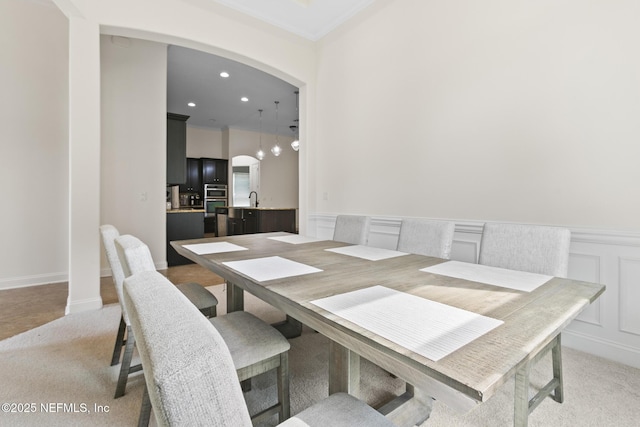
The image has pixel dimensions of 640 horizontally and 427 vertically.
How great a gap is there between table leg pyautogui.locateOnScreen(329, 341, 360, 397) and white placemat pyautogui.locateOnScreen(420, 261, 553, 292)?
569mm

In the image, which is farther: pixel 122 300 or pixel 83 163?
pixel 83 163

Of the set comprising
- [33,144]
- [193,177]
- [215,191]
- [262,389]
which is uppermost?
[193,177]

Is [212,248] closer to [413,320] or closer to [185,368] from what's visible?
[413,320]

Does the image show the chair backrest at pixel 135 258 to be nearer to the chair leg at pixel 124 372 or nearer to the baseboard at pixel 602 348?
the chair leg at pixel 124 372

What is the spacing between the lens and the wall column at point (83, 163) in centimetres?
255

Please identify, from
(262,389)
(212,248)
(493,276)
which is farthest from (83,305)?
(493,276)

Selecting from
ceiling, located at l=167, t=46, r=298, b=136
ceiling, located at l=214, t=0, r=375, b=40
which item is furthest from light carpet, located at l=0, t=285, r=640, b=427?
ceiling, located at l=167, t=46, r=298, b=136

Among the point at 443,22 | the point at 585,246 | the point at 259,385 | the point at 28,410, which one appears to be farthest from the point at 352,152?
the point at 28,410

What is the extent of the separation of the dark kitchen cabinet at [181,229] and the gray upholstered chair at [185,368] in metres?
4.54

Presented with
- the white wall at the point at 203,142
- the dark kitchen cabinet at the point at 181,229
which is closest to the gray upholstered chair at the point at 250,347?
the dark kitchen cabinet at the point at 181,229

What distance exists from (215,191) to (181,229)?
3.77 metres

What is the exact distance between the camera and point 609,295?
1.89 metres

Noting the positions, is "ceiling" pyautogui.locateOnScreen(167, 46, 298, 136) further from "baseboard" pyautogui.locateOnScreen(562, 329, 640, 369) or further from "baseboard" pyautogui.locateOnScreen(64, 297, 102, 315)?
"baseboard" pyautogui.locateOnScreen(562, 329, 640, 369)

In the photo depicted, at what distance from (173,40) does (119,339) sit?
2.80 metres
